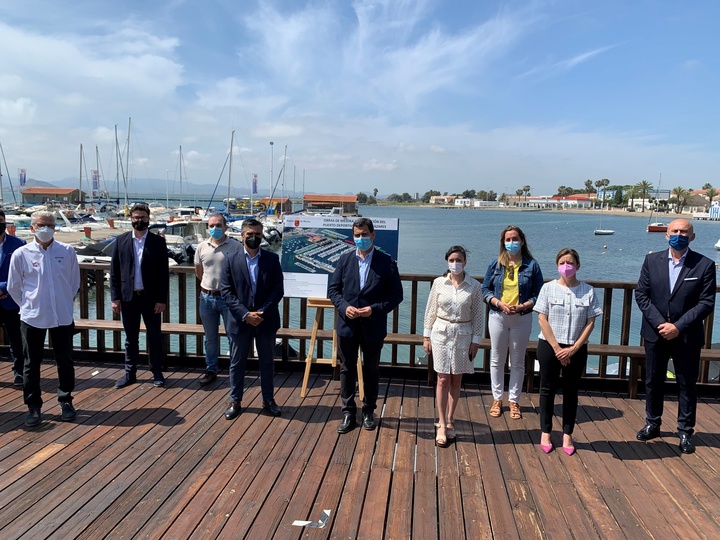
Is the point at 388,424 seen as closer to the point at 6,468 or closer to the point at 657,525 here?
the point at 657,525

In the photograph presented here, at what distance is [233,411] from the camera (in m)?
4.09

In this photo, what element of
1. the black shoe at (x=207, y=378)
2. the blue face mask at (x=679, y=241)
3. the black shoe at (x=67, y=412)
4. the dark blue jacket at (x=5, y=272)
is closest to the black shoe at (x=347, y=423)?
the black shoe at (x=207, y=378)

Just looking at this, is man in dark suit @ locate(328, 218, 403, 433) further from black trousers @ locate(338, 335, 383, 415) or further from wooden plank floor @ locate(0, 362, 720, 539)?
wooden plank floor @ locate(0, 362, 720, 539)

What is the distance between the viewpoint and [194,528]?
2600 mm

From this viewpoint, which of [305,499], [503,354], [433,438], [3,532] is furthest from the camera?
[503,354]

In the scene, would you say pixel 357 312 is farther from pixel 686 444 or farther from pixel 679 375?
pixel 686 444

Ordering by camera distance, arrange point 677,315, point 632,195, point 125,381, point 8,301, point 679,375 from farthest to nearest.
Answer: point 632,195 → point 125,381 → point 8,301 → point 679,375 → point 677,315

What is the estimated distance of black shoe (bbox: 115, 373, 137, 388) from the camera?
4789 mm

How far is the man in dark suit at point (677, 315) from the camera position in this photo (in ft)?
11.6

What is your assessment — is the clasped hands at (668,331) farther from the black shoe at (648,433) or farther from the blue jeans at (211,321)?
the blue jeans at (211,321)

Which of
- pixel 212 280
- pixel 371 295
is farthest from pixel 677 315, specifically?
pixel 212 280

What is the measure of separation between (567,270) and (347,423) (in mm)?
1998

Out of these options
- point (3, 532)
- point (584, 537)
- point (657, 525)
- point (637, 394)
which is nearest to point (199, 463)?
point (3, 532)

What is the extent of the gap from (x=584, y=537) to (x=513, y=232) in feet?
7.22
